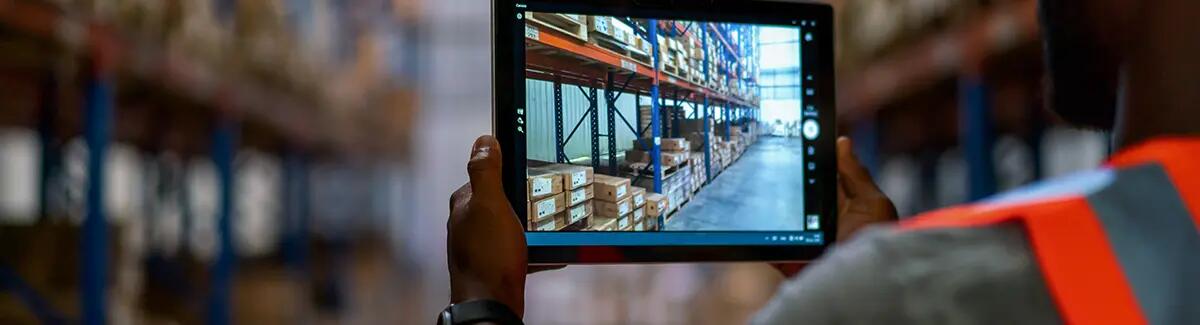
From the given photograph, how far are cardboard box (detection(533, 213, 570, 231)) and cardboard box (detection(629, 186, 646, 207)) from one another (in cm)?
8

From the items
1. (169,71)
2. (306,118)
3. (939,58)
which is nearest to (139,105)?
(169,71)

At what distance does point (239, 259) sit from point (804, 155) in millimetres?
2531

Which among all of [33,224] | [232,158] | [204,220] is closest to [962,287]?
[33,224]

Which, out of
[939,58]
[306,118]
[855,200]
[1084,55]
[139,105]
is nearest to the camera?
[1084,55]

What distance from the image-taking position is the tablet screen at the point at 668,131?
86cm

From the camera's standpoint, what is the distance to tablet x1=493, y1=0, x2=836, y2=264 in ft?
2.81

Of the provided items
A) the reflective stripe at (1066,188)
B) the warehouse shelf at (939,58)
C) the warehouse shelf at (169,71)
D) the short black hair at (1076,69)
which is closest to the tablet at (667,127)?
the short black hair at (1076,69)

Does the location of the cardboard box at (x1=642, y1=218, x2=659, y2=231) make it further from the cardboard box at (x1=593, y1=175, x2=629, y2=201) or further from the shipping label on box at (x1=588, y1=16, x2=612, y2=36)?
the shipping label on box at (x1=588, y1=16, x2=612, y2=36)

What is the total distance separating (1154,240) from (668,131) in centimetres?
62

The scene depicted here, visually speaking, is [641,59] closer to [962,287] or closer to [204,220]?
[962,287]

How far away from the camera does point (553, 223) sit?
874 mm

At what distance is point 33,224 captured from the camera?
1977mm

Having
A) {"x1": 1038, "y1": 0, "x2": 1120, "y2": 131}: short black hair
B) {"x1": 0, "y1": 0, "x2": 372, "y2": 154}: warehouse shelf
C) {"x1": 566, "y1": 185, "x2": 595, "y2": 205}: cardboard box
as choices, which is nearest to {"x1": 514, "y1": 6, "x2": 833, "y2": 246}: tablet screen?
{"x1": 566, "y1": 185, "x2": 595, "y2": 205}: cardboard box

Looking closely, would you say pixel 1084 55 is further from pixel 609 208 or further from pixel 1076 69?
pixel 609 208
